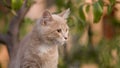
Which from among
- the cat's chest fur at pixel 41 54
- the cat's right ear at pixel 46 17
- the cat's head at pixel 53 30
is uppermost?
the cat's right ear at pixel 46 17

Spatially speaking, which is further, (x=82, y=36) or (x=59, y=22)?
(x=82, y=36)

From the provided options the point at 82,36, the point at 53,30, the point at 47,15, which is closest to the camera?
the point at 47,15

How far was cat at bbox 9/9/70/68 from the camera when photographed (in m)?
3.43

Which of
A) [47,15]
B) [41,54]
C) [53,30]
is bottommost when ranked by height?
[41,54]

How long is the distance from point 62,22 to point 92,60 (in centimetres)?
Result: 216

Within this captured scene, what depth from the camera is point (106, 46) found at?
16.0ft

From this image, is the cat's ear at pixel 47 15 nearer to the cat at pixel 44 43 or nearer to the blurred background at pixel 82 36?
the cat at pixel 44 43

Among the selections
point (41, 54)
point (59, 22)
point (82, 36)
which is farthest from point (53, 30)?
point (82, 36)

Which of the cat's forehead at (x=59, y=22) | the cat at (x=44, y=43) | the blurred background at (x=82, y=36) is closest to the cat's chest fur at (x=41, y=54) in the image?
the cat at (x=44, y=43)

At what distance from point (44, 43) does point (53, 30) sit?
0.13 metres

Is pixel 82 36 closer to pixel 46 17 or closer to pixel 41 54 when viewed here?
pixel 41 54

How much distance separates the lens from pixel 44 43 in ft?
11.5

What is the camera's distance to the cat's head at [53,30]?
11.2ft

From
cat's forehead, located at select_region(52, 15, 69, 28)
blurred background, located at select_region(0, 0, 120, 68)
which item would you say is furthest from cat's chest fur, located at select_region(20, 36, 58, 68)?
blurred background, located at select_region(0, 0, 120, 68)
